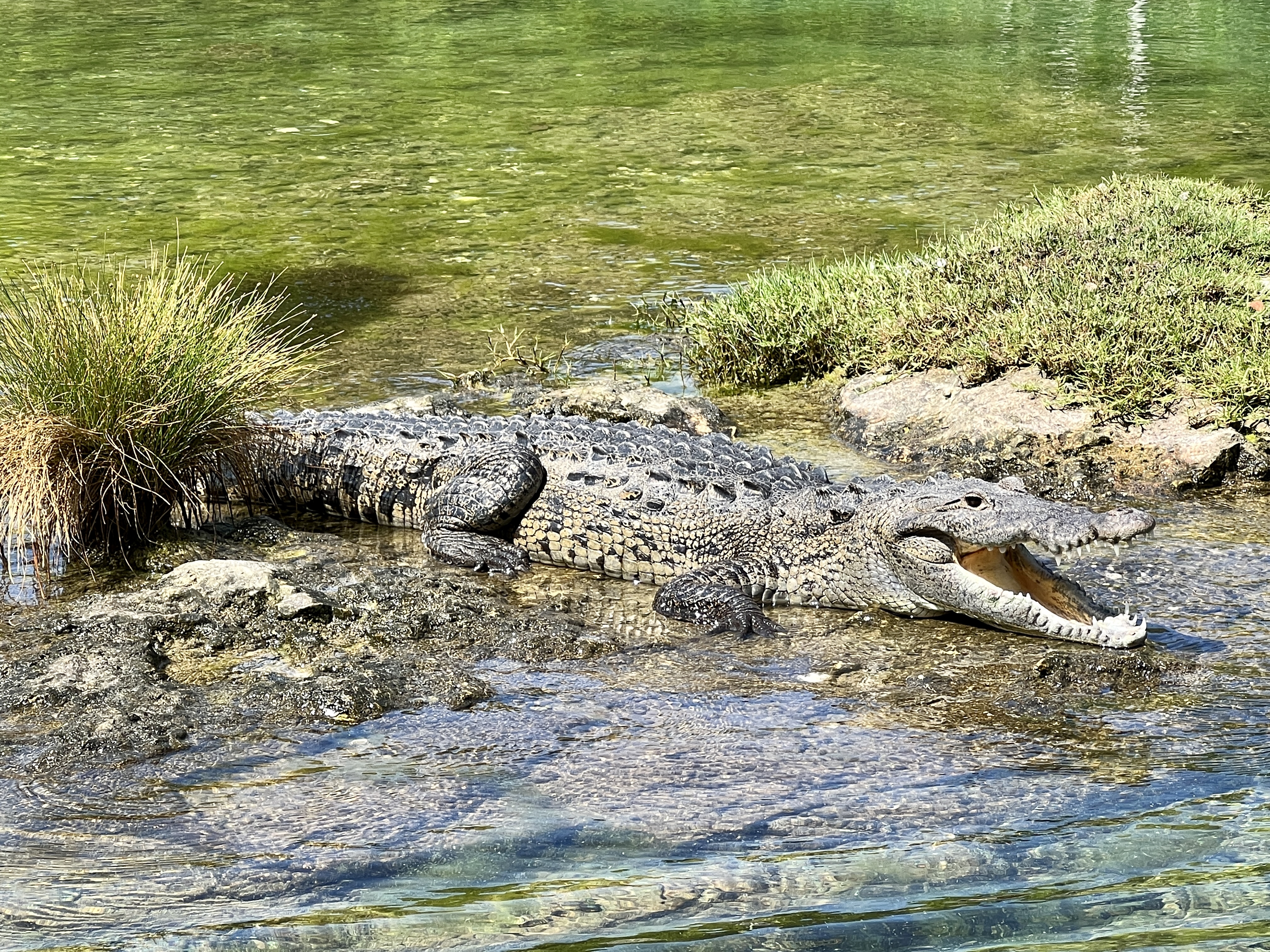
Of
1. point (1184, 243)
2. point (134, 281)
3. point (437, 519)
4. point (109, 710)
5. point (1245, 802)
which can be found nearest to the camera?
point (1245, 802)

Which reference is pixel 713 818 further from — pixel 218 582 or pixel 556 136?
pixel 556 136

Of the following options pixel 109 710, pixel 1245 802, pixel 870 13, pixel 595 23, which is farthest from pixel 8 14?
pixel 1245 802

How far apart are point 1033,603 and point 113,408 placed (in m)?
3.17

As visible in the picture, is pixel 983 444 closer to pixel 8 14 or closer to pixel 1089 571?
Result: pixel 1089 571

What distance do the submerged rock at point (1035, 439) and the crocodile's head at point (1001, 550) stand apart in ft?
4.11

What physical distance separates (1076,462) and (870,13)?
695 inches

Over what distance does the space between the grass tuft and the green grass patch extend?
10.1 ft

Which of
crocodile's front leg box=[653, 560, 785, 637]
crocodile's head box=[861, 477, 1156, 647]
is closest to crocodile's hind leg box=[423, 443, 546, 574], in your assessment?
crocodile's front leg box=[653, 560, 785, 637]

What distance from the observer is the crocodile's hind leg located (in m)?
5.40

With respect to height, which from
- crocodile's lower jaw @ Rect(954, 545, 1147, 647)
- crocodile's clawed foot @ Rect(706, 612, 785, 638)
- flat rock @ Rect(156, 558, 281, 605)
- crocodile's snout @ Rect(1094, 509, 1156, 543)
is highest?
crocodile's snout @ Rect(1094, 509, 1156, 543)

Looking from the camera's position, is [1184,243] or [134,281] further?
[134,281]

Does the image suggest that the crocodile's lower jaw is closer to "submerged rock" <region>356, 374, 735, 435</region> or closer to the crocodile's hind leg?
the crocodile's hind leg

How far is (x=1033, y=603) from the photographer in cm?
446

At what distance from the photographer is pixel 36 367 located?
193 inches
